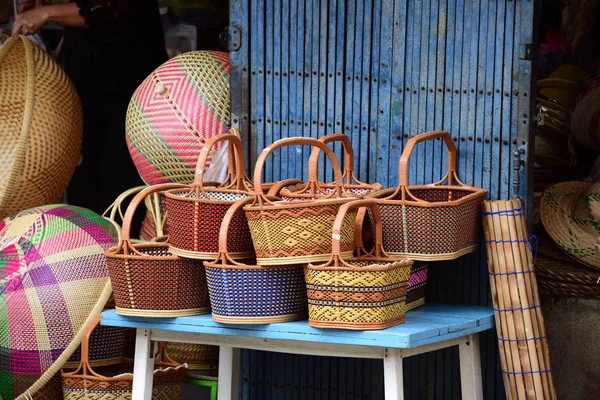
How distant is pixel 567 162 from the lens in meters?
5.62

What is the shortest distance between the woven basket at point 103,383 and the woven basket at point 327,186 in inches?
34.9

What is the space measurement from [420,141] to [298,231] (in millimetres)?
717

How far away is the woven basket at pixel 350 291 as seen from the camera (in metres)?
3.39

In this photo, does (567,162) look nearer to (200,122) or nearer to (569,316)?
(569,316)

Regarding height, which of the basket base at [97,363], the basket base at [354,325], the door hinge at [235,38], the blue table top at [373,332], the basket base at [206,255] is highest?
the door hinge at [235,38]

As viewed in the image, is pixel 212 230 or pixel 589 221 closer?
pixel 212 230

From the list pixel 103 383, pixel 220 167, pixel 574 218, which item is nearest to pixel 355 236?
pixel 220 167

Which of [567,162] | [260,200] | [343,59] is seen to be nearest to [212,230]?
[260,200]

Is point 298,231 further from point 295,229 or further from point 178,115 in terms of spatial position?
point 178,115

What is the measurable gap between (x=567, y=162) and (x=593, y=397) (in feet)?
5.34

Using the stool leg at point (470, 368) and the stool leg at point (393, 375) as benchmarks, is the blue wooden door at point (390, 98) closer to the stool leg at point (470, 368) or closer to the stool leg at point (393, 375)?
the stool leg at point (470, 368)

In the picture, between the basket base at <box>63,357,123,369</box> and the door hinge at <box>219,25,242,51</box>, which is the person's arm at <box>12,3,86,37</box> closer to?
the door hinge at <box>219,25,242,51</box>

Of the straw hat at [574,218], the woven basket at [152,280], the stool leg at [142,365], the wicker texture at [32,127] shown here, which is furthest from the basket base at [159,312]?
the straw hat at [574,218]

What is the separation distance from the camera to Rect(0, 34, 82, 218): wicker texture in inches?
195
